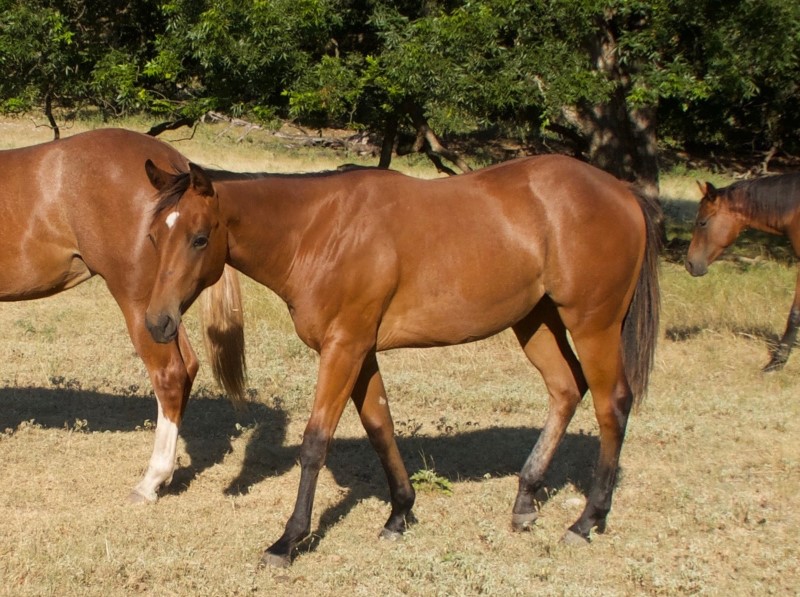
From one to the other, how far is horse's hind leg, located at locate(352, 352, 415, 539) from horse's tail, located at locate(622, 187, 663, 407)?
133 centimetres

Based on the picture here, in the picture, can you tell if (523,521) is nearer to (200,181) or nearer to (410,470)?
(410,470)

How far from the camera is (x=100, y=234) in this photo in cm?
546

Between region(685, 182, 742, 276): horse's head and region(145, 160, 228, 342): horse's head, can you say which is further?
region(685, 182, 742, 276): horse's head

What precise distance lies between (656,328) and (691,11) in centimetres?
625

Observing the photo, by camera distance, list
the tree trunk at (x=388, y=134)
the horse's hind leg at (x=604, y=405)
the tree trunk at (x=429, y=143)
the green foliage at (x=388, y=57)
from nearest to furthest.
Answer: the horse's hind leg at (x=604, y=405), the green foliage at (x=388, y=57), the tree trunk at (x=429, y=143), the tree trunk at (x=388, y=134)

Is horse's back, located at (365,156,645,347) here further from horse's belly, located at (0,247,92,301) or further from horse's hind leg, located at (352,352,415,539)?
horse's belly, located at (0,247,92,301)

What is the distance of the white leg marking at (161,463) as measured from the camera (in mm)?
5371

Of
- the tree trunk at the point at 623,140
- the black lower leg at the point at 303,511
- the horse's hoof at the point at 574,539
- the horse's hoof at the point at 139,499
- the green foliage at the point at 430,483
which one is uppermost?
the black lower leg at the point at 303,511

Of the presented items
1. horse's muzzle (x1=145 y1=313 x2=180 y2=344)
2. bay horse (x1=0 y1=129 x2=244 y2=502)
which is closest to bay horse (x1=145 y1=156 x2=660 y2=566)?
horse's muzzle (x1=145 y1=313 x2=180 y2=344)

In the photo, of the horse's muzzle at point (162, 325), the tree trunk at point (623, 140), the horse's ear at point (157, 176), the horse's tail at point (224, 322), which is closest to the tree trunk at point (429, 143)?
the tree trunk at point (623, 140)

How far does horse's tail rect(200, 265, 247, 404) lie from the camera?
19.5 feet

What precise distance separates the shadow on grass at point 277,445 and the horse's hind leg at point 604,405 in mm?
625

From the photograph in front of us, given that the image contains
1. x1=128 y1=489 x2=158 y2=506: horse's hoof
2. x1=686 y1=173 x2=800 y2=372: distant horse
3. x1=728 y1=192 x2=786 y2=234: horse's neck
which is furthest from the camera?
x1=728 y1=192 x2=786 y2=234: horse's neck

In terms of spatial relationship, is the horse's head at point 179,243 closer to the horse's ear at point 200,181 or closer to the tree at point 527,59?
the horse's ear at point 200,181
